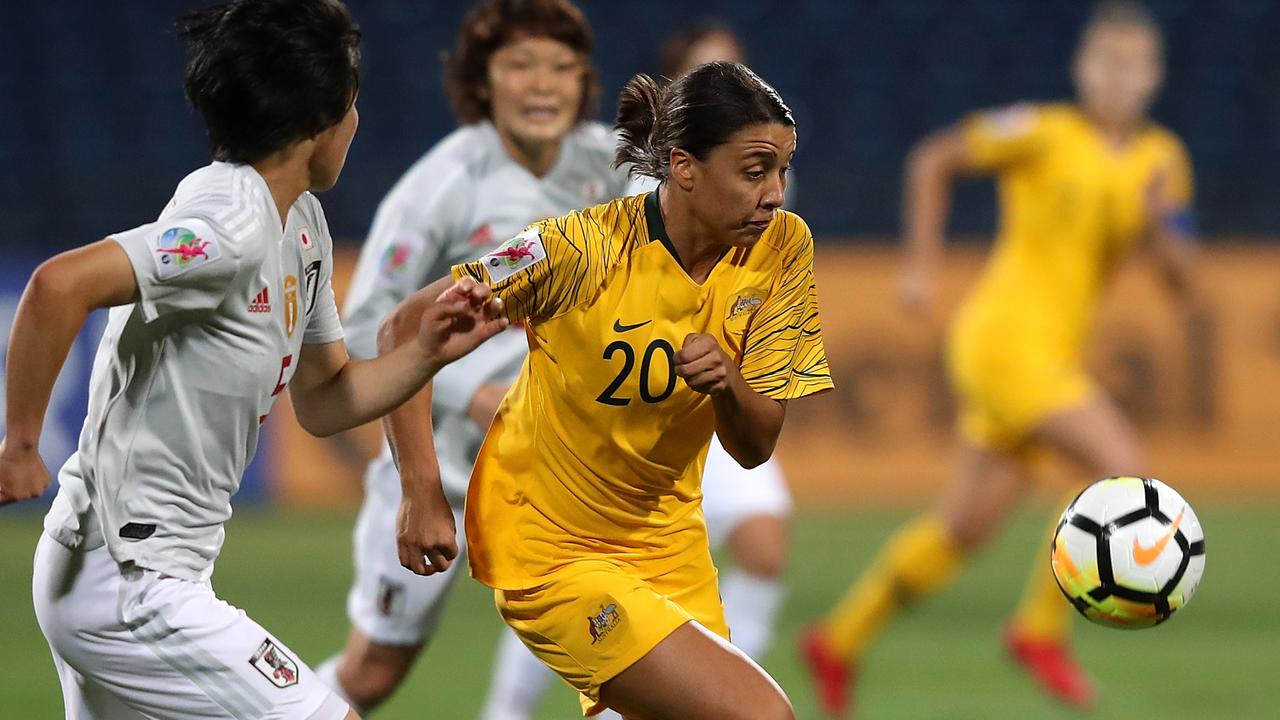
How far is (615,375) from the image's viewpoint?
125 inches

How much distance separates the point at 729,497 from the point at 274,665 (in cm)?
213

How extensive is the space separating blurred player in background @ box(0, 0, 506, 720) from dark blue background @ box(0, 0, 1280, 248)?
9.35m

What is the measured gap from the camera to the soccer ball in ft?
11.9

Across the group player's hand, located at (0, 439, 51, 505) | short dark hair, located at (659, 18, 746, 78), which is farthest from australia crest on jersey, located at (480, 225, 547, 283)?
short dark hair, located at (659, 18, 746, 78)

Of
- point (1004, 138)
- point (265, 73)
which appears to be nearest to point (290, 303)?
point (265, 73)

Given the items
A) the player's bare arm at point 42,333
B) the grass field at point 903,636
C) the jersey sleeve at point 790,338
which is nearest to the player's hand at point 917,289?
the grass field at point 903,636

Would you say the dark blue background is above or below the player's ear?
above

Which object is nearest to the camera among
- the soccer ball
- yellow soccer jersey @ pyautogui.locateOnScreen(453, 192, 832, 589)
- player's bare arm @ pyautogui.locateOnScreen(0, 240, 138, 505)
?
player's bare arm @ pyautogui.locateOnScreen(0, 240, 138, 505)

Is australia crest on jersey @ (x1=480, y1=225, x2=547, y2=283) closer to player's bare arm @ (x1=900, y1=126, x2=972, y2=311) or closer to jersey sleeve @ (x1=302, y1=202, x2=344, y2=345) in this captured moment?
jersey sleeve @ (x1=302, y1=202, x2=344, y2=345)

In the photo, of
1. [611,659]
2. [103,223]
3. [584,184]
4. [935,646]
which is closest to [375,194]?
[103,223]

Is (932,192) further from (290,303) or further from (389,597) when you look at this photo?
(290,303)

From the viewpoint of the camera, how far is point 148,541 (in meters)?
2.80

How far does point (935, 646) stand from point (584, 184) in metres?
3.12

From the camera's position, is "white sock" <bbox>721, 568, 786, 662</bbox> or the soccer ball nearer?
the soccer ball
